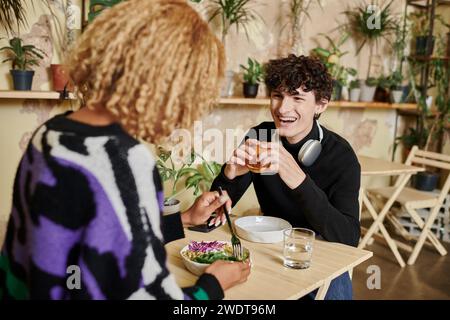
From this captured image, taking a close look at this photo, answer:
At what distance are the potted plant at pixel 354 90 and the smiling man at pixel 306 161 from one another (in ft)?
7.00

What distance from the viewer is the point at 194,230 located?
1585 mm

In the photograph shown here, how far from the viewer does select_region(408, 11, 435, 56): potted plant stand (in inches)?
165

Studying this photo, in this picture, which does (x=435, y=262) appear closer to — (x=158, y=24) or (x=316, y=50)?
(x=316, y=50)

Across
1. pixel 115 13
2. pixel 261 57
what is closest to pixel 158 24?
pixel 115 13

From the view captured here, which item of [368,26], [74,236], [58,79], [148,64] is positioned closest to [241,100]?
[58,79]

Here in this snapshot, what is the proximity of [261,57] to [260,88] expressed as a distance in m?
0.23

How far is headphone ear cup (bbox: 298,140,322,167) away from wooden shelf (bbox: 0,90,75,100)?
1.38 metres

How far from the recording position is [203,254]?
1266mm

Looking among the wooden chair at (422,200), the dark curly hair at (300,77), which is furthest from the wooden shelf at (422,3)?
the dark curly hair at (300,77)

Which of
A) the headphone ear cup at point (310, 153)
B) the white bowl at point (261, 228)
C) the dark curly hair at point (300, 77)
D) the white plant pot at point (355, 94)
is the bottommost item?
the white bowl at point (261, 228)

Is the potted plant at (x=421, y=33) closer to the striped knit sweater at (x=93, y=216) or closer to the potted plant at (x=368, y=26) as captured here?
the potted plant at (x=368, y=26)

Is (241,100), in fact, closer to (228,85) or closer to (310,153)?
(228,85)

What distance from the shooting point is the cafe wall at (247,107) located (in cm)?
260

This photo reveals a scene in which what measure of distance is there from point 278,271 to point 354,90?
2.96 meters
